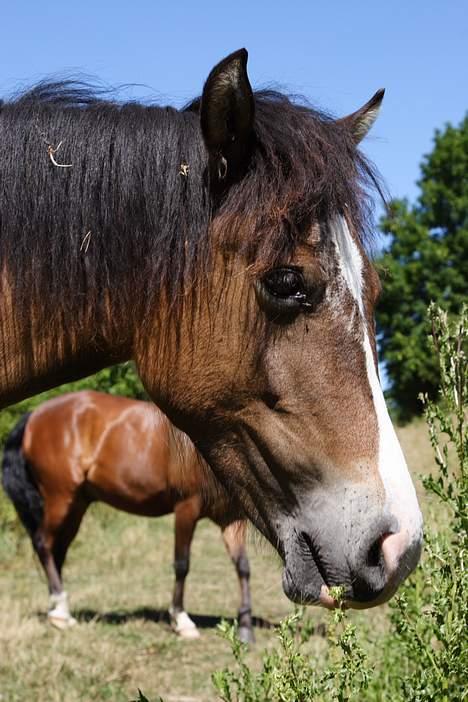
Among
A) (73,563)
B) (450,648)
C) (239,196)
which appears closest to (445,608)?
(450,648)

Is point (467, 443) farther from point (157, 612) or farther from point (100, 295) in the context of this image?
point (157, 612)

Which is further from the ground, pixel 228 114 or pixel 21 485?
pixel 228 114

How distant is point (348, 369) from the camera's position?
1.99m

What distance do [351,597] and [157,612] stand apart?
6.56 metres

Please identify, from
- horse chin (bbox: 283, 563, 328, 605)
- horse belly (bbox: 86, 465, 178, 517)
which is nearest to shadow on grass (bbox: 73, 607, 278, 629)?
horse belly (bbox: 86, 465, 178, 517)

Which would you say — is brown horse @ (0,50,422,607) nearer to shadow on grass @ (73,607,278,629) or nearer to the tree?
shadow on grass @ (73,607,278,629)

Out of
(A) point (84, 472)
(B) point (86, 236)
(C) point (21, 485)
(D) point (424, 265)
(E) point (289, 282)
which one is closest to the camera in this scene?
(E) point (289, 282)

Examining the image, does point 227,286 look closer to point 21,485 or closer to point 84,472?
point 84,472

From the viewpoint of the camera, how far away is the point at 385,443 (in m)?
1.92

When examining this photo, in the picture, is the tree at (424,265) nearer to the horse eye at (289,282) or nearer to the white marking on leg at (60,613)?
the white marking on leg at (60,613)

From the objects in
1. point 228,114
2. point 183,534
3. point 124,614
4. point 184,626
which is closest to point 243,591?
point 184,626

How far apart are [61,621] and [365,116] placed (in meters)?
6.10

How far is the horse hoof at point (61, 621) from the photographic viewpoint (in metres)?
7.29

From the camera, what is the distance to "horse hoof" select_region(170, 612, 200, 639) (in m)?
7.05
